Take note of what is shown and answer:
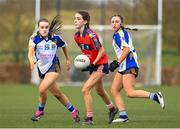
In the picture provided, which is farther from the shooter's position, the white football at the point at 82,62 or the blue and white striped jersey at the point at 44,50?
the blue and white striped jersey at the point at 44,50

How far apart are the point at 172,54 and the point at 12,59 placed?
8.71 meters

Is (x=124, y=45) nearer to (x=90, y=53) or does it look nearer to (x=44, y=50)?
(x=90, y=53)

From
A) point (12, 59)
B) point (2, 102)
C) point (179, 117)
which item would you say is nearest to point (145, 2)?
point (12, 59)

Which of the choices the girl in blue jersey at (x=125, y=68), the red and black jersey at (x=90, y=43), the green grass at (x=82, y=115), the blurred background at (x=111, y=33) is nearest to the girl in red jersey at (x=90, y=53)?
the red and black jersey at (x=90, y=43)

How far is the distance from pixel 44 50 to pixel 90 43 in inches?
35.8

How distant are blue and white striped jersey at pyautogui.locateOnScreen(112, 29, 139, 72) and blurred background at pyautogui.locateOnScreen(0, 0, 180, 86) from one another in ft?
73.7

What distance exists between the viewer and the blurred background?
3858cm

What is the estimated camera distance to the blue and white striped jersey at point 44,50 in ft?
→ 49.3

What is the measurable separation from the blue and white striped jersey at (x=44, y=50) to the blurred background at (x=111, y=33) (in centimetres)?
2212

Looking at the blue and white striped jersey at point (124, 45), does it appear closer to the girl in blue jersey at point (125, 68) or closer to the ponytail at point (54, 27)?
the girl in blue jersey at point (125, 68)

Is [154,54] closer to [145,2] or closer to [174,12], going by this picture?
[145,2]

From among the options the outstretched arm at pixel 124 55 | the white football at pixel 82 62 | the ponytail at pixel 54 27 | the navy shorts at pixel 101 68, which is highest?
the ponytail at pixel 54 27

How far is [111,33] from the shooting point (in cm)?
3938

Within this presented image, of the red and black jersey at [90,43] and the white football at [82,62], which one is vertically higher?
the red and black jersey at [90,43]
